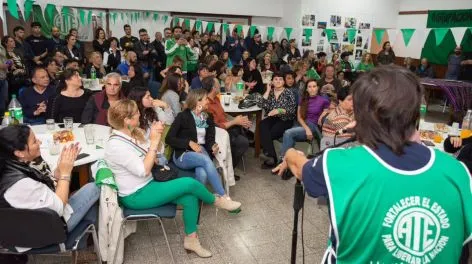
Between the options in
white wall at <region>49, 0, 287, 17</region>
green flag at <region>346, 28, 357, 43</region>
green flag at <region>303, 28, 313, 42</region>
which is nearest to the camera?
white wall at <region>49, 0, 287, 17</region>

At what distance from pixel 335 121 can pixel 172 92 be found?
1733 mm

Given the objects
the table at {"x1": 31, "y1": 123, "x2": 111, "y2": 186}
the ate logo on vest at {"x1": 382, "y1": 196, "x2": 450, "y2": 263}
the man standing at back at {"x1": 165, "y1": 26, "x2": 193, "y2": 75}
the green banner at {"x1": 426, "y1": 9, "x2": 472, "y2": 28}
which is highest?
the green banner at {"x1": 426, "y1": 9, "x2": 472, "y2": 28}

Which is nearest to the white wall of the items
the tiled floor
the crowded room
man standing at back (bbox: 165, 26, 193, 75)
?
the crowded room

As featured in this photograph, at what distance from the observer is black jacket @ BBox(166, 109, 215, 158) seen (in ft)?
10.7

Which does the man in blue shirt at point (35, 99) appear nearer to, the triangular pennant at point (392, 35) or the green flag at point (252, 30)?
the green flag at point (252, 30)

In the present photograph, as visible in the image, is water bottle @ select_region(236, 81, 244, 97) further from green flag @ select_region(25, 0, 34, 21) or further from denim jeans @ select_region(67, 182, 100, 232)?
green flag @ select_region(25, 0, 34, 21)

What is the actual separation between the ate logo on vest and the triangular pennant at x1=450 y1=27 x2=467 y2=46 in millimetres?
10265

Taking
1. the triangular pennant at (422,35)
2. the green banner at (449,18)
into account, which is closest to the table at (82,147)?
the triangular pennant at (422,35)

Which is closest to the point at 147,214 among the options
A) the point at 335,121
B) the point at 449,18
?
the point at 335,121

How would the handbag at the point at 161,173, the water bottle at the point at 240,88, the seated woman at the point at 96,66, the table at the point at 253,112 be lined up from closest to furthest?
the handbag at the point at 161,173
the table at the point at 253,112
the water bottle at the point at 240,88
the seated woman at the point at 96,66

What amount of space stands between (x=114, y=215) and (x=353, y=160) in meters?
1.74

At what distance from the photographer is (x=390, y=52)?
10.3 meters

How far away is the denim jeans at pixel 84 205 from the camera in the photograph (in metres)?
2.20

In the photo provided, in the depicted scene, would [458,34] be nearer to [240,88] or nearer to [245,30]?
[245,30]
